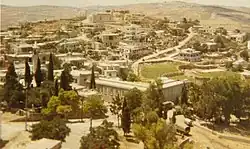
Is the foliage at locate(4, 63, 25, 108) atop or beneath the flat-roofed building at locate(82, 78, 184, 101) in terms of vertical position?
atop

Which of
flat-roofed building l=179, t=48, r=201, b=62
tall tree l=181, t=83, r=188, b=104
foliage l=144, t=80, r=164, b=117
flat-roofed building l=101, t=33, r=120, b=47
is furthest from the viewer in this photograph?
flat-roofed building l=101, t=33, r=120, b=47

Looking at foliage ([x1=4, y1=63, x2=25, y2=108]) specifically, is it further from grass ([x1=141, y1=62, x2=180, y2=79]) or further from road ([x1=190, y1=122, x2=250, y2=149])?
grass ([x1=141, y1=62, x2=180, y2=79])

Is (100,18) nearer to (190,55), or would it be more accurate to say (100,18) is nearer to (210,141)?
(190,55)

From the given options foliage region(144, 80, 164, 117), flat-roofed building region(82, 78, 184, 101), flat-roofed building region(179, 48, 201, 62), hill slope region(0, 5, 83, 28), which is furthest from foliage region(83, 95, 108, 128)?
hill slope region(0, 5, 83, 28)

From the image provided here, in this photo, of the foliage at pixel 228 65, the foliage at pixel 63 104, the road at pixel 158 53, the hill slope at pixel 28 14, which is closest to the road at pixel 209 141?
the foliage at pixel 63 104

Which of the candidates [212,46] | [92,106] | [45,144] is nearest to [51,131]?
[45,144]

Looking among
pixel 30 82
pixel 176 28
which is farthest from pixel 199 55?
pixel 30 82

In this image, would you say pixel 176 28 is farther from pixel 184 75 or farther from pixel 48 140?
pixel 48 140

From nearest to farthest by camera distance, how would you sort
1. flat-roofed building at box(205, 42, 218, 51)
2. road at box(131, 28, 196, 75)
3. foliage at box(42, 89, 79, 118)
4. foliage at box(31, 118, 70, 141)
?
foliage at box(31, 118, 70, 141) → foliage at box(42, 89, 79, 118) → road at box(131, 28, 196, 75) → flat-roofed building at box(205, 42, 218, 51)
